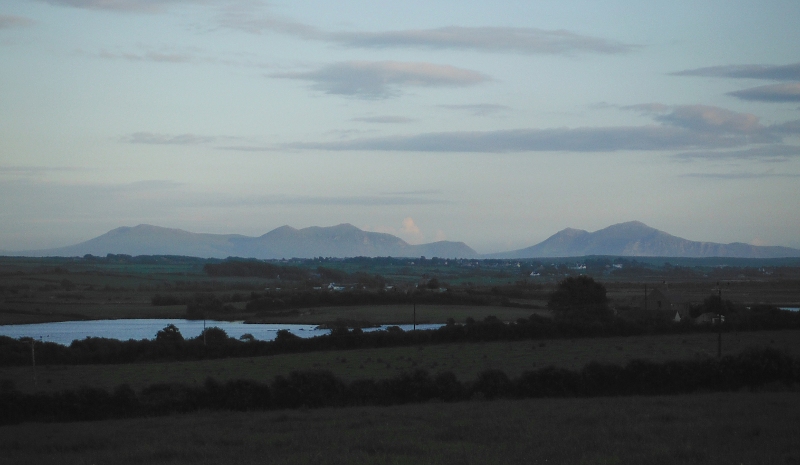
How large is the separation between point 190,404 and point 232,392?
131cm

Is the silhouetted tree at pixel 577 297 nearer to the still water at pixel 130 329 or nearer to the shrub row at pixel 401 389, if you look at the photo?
the still water at pixel 130 329

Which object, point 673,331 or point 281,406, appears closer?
point 281,406

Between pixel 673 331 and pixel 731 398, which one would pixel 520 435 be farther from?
pixel 673 331

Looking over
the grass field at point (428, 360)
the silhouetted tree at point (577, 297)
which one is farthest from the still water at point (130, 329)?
the grass field at point (428, 360)

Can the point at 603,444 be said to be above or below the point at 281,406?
above

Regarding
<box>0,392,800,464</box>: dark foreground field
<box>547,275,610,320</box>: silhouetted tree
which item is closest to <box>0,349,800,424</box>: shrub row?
<box>0,392,800,464</box>: dark foreground field

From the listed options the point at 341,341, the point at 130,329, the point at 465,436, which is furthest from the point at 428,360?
the point at 130,329

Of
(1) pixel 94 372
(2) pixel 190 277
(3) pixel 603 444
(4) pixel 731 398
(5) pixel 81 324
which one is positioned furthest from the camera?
(2) pixel 190 277

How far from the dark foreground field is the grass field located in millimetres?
11566

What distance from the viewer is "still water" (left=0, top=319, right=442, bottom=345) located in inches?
2378

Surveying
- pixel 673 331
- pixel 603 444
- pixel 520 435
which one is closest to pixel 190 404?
pixel 520 435

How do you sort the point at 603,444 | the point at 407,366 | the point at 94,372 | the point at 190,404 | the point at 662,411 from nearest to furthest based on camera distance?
the point at 603,444, the point at 662,411, the point at 190,404, the point at 407,366, the point at 94,372

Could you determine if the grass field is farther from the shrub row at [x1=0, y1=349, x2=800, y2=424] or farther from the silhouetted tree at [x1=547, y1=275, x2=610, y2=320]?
the silhouetted tree at [x1=547, y1=275, x2=610, y2=320]

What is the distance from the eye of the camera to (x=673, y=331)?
4753 cm
